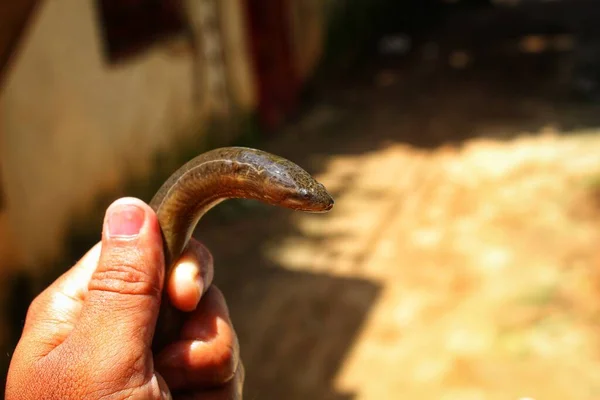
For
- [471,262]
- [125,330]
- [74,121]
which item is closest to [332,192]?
[471,262]

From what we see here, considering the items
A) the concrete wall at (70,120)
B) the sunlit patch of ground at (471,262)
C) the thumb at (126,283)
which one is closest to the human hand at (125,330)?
the thumb at (126,283)

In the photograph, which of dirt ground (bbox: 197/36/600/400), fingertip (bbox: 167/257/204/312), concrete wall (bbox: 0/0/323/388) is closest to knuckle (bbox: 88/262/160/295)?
fingertip (bbox: 167/257/204/312)

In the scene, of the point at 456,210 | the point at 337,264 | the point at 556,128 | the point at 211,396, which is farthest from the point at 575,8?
the point at 211,396

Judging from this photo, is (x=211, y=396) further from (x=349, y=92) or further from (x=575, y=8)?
(x=575, y=8)

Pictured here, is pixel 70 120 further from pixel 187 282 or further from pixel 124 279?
pixel 124 279

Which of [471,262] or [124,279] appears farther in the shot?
[471,262]

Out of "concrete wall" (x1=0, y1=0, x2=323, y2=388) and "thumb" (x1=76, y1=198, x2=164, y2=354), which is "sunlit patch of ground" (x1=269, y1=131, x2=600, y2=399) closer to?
"concrete wall" (x1=0, y1=0, x2=323, y2=388)
